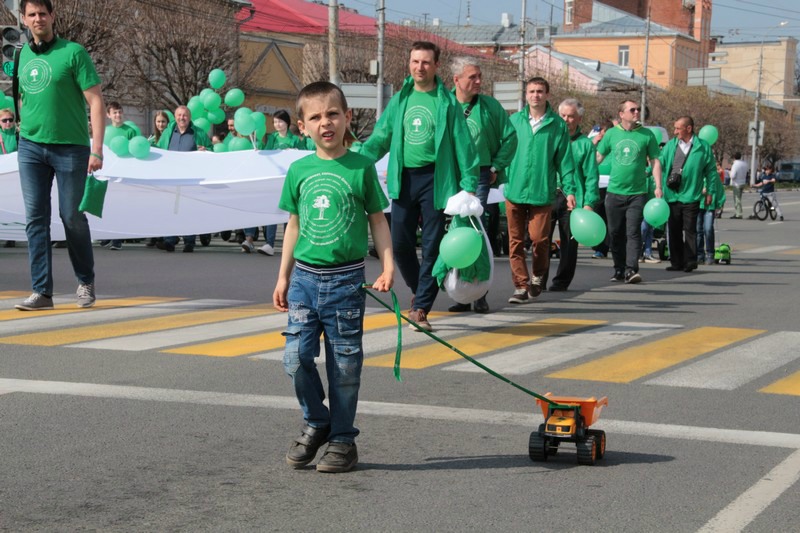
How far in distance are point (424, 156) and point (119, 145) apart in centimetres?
793

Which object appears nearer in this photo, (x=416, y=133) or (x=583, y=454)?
(x=583, y=454)

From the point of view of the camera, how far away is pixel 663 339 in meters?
9.66

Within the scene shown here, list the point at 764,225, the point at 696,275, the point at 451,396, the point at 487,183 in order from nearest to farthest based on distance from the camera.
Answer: the point at 451,396 → the point at 487,183 → the point at 696,275 → the point at 764,225

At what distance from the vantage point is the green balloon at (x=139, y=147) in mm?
16828

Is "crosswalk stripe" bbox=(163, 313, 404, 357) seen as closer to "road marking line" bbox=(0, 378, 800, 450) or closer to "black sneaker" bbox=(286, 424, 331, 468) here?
"road marking line" bbox=(0, 378, 800, 450)

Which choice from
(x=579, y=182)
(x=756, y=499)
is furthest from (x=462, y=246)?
(x=579, y=182)

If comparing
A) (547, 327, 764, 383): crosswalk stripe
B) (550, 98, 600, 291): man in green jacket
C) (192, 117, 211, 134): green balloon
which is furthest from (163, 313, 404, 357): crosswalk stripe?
(192, 117, 211, 134): green balloon

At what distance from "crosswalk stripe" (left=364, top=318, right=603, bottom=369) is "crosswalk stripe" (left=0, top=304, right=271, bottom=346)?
6.53 ft

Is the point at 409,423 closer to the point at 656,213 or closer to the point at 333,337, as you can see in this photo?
the point at 333,337

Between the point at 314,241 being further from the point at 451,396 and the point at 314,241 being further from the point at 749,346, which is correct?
the point at 749,346

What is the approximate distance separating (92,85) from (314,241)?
529 centimetres

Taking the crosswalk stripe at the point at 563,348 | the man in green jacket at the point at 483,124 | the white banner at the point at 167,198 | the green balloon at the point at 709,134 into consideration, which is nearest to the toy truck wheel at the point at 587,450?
the crosswalk stripe at the point at 563,348

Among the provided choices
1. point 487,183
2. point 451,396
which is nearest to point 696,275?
point 487,183

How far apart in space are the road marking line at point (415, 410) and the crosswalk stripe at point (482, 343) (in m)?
1.36
